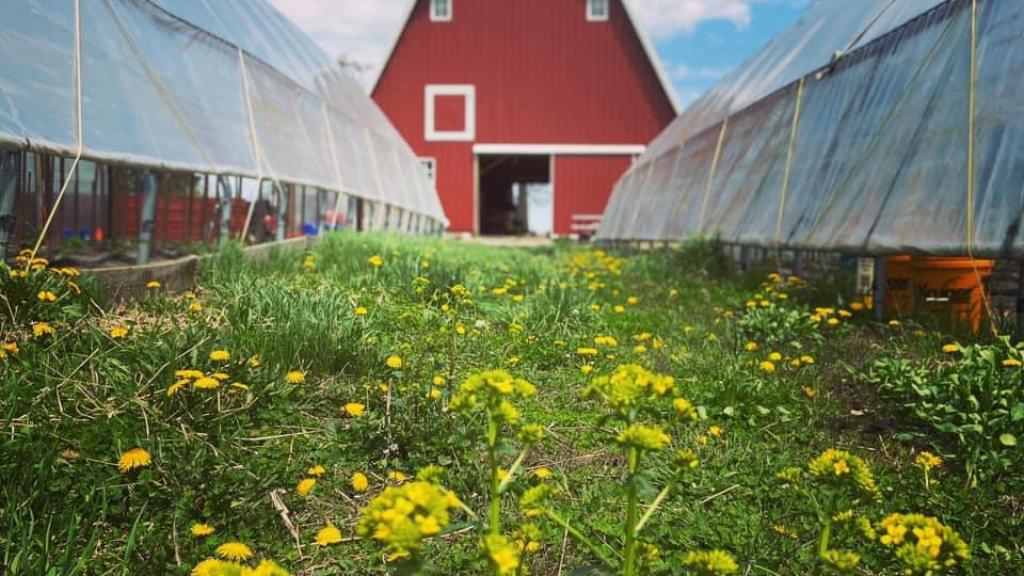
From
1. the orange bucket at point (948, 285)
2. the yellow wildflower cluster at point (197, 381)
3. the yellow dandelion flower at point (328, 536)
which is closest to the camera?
the yellow dandelion flower at point (328, 536)

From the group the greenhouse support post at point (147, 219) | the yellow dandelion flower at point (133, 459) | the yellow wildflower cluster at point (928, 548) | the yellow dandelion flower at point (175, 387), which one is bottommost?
the yellow dandelion flower at point (133, 459)

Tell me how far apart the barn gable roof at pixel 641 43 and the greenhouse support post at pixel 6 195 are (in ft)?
59.1

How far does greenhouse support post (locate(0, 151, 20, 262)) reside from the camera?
367 centimetres

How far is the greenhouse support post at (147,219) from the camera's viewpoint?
5.01 meters

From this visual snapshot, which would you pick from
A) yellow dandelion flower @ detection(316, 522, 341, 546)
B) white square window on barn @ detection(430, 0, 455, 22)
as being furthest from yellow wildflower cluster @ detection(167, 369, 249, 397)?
white square window on barn @ detection(430, 0, 455, 22)

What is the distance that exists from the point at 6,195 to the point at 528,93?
18.2 metres

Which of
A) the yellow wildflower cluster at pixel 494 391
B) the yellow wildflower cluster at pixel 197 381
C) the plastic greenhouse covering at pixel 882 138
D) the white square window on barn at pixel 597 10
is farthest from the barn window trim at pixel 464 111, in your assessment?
the yellow wildflower cluster at pixel 494 391

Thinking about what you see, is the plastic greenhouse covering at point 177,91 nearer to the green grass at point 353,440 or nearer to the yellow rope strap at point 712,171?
the green grass at point 353,440

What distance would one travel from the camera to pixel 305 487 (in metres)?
1.89

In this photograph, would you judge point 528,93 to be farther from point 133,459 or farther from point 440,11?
point 133,459

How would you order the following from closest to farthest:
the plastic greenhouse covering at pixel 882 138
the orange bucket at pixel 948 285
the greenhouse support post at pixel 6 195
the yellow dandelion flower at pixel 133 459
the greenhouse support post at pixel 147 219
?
the yellow dandelion flower at pixel 133 459 < the greenhouse support post at pixel 6 195 < the plastic greenhouse covering at pixel 882 138 < the orange bucket at pixel 948 285 < the greenhouse support post at pixel 147 219

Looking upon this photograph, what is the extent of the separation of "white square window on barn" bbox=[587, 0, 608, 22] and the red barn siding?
4026mm

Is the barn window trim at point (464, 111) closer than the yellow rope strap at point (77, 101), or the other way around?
the yellow rope strap at point (77, 101)

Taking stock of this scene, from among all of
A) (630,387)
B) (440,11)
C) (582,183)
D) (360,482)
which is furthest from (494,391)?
(440,11)
